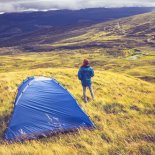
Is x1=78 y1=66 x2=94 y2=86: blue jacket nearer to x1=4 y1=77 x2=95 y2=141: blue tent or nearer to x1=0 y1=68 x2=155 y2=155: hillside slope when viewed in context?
x1=0 y1=68 x2=155 y2=155: hillside slope

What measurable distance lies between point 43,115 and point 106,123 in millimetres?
3103

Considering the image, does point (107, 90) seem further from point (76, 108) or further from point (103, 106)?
point (76, 108)

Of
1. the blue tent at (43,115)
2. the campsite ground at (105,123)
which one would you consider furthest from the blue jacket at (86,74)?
the blue tent at (43,115)

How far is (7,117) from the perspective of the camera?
18.2m

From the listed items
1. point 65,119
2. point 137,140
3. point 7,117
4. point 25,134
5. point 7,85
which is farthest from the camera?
point 7,85

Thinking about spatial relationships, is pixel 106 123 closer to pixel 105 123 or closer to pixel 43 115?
pixel 105 123

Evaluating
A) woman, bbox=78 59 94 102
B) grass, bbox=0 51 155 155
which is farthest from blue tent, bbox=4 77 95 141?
woman, bbox=78 59 94 102

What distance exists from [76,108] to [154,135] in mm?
4159

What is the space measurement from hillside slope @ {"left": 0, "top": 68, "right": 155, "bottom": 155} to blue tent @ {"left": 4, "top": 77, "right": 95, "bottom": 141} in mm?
609

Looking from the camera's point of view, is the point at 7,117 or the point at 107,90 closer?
the point at 7,117

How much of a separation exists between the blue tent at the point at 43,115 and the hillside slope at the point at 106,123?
61 centimetres

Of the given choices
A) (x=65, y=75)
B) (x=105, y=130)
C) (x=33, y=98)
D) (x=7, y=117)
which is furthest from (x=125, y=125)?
(x=65, y=75)

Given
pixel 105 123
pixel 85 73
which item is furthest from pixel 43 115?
pixel 85 73

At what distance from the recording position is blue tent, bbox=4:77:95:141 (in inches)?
637
